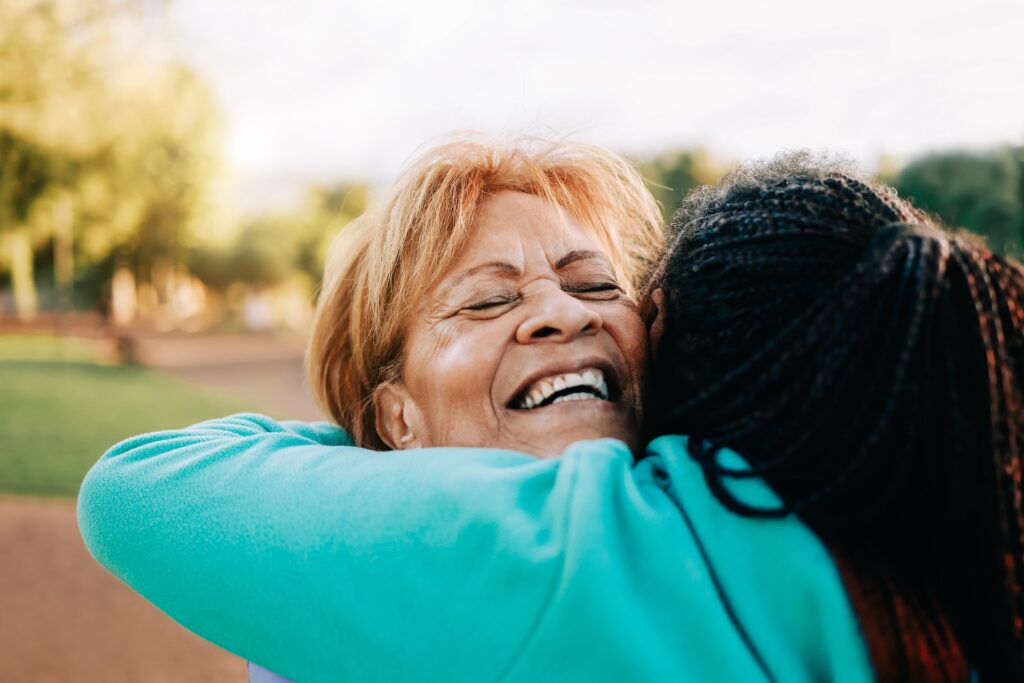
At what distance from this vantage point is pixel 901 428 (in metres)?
1.23

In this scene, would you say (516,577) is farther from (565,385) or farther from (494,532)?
(565,385)

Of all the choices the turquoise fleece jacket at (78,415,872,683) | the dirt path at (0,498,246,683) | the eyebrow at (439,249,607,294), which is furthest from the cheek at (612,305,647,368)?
the dirt path at (0,498,246,683)

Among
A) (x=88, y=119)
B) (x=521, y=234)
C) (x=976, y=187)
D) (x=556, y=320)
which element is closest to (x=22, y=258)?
(x=88, y=119)

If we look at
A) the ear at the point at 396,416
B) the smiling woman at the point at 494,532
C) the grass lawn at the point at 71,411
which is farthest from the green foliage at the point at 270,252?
the smiling woman at the point at 494,532

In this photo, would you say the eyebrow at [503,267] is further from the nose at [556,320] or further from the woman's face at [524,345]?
the nose at [556,320]

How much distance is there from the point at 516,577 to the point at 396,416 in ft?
3.80

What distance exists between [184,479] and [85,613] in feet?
16.6

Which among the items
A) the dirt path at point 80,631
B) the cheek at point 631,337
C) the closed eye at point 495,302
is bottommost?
the dirt path at point 80,631

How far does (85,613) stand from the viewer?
19.2ft

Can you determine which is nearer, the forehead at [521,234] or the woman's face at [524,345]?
the woman's face at [524,345]

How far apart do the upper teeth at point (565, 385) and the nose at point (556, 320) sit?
94 mm

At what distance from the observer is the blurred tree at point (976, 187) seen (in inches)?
179

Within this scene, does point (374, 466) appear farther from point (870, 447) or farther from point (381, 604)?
point (870, 447)

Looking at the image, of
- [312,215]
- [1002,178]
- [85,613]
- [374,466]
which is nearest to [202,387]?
[85,613]
